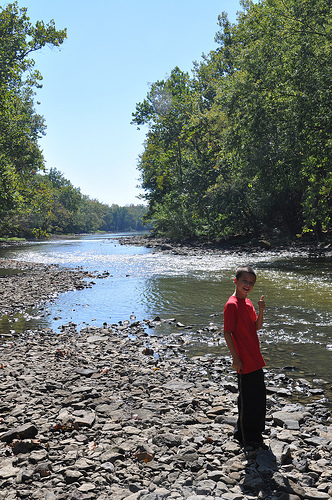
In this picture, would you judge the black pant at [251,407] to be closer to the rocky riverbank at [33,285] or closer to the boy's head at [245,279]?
the boy's head at [245,279]

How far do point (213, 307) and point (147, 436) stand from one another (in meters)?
10.1

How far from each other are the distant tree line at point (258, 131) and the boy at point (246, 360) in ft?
67.3

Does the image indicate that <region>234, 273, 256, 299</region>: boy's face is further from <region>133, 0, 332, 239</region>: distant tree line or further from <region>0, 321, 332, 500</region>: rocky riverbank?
<region>133, 0, 332, 239</region>: distant tree line

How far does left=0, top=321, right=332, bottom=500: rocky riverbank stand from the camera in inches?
161

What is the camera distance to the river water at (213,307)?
9.62 metres

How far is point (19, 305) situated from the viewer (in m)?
15.9

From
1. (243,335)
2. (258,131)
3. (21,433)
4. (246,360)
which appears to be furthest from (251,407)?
(258,131)

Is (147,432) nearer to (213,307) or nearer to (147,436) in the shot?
(147,436)

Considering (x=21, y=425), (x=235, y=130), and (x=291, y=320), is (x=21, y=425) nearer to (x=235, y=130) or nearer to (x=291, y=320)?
(x=291, y=320)

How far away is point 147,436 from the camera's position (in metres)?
5.17

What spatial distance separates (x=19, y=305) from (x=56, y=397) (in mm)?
10350

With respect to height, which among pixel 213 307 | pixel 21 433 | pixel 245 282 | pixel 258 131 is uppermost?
pixel 258 131

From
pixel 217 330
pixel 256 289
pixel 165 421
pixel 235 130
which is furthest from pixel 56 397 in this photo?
pixel 235 130

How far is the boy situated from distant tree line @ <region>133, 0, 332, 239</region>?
2052 cm
